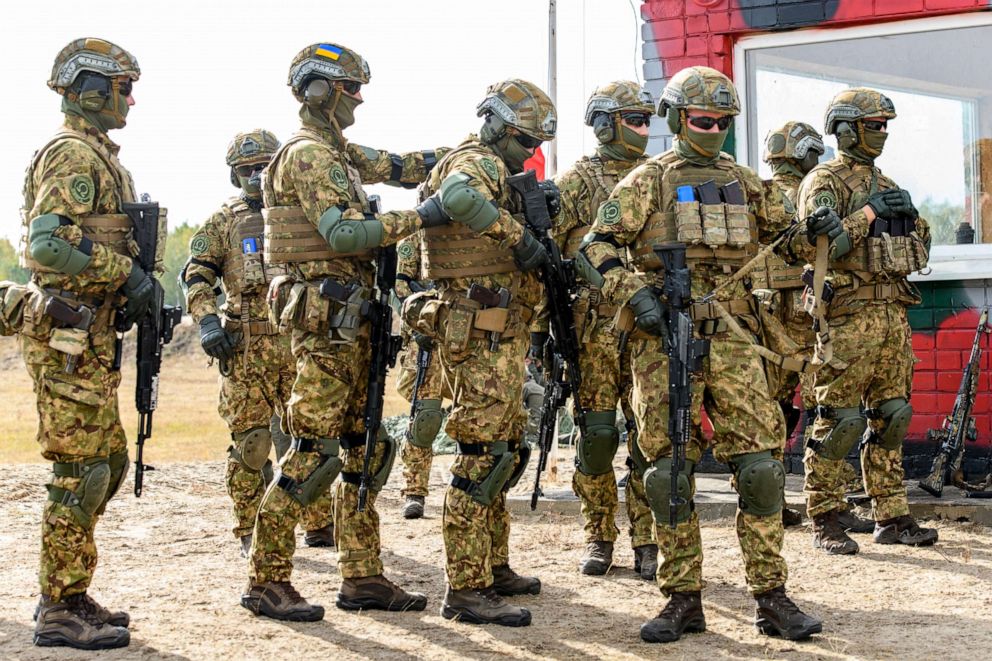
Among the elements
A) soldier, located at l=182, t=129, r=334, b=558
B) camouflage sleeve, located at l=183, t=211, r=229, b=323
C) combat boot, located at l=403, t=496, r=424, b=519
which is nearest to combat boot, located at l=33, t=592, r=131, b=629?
soldier, located at l=182, t=129, r=334, b=558

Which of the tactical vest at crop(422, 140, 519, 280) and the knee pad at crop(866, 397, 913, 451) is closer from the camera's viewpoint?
the tactical vest at crop(422, 140, 519, 280)

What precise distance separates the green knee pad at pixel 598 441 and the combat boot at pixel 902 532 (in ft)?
6.31

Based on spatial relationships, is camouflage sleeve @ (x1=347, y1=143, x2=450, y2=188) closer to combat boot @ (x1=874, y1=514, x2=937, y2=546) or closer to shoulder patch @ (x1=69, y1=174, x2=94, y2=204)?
shoulder patch @ (x1=69, y1=174, x2=94, y2=204)

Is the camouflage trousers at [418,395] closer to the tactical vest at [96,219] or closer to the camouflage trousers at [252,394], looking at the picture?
the camouflage trousers at [252,394]

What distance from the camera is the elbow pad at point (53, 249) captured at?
17.1 ft

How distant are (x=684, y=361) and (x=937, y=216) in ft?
15.9

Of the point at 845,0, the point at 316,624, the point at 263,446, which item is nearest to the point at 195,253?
Answer: the point at 263,446

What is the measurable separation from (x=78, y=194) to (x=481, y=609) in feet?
8.53

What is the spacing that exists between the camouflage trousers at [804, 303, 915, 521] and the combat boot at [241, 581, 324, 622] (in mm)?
3302

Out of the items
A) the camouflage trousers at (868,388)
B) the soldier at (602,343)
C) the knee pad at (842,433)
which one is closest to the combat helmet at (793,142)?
the camouflage trousers at (868,388)

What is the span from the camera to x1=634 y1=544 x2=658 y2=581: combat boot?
265 inches

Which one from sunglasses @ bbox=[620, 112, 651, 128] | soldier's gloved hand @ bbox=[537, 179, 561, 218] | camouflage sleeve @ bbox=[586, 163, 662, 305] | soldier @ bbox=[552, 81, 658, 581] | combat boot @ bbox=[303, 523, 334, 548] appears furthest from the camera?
combat boot @ bbox=[303, 523, 334, 548]

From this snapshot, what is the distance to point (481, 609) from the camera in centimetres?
577

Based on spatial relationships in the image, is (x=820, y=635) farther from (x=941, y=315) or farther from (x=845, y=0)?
→ (x=845, y=0)
